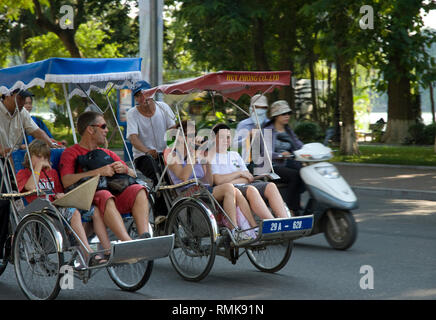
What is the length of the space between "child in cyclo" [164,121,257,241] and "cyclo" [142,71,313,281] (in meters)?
0.07

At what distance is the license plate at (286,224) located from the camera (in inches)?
258

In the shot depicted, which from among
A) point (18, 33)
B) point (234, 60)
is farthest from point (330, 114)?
point (18, 33)

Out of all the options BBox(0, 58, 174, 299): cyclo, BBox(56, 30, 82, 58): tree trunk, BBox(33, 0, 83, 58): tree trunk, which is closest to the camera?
BBox(0, 58, 174, 299): cyclo

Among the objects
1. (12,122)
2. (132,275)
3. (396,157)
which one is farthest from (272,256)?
(396,157)

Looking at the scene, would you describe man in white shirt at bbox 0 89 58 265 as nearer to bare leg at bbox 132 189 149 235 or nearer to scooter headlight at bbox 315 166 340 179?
bare leg at bbox 132 189 149 235

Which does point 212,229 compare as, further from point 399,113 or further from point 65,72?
point 399,113

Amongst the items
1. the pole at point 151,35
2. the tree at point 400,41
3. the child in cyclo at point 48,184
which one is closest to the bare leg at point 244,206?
the child in cyclo at point 48,184

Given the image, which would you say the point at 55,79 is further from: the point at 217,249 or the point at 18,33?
the point at 18,33

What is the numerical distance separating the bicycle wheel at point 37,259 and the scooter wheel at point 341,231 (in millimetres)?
3607

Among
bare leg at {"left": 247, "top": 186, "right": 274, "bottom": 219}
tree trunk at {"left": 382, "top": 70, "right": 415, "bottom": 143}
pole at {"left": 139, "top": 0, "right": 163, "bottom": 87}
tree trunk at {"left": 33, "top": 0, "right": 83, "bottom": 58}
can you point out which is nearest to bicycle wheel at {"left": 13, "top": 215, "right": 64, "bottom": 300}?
bare leg at {"left": 247, "top": 186, "right": 274, "bottom": 219}

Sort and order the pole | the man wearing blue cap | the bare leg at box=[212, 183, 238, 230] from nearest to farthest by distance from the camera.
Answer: the bare leg at box=[212, 183, 238, 230] → the man wearing blue cap → the pole

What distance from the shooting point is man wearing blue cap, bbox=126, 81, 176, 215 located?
845 cm

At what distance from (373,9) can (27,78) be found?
13945 mm

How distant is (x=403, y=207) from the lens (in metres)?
12.1
